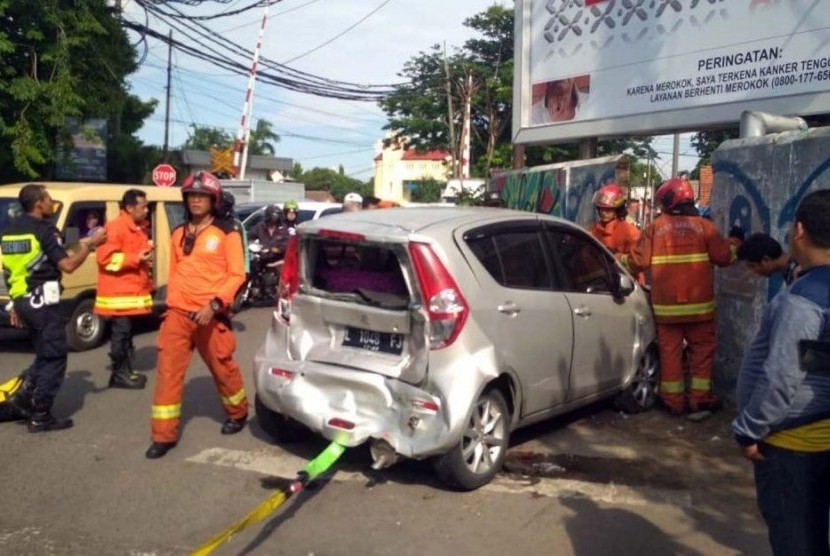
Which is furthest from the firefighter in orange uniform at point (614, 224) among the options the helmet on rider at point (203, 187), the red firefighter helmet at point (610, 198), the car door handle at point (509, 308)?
the helmet on rider at point (203, 187)

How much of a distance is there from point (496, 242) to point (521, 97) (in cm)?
667

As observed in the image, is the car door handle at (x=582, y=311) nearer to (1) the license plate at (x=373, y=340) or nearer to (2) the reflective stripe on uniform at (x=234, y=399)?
(1) the license plate at (x=373, y=340)

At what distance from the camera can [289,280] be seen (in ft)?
20.4

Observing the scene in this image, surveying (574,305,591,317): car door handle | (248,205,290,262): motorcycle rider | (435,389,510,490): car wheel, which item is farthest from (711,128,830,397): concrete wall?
(248,205,290,262): motorcycle rider

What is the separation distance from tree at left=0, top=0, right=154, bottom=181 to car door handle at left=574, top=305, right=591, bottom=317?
1366 centimetres

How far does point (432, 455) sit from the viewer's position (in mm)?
5418

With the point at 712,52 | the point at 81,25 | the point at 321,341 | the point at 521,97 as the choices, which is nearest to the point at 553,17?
the point at 521,97

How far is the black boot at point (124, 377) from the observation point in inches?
338

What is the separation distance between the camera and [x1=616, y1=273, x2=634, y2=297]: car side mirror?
7109mm

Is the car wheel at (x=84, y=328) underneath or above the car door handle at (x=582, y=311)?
underneath

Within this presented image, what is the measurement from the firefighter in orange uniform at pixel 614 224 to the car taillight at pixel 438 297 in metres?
3.64

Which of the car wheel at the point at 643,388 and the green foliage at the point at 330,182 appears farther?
the green foliage at the point at 330,182

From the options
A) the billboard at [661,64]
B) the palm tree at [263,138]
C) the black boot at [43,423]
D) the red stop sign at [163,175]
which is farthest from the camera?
the palm tree at [263,138]

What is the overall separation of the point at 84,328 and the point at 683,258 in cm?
679
